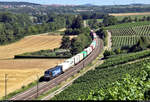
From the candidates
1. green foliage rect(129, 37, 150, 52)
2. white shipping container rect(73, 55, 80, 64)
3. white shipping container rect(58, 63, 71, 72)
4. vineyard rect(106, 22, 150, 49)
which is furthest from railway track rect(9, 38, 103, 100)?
vineyard rect(106, 22, 150, 49)

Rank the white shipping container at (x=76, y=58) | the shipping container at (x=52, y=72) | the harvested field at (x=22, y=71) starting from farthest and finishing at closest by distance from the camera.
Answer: the white shipping container at (x=76, y=58) < the shipping container at (x=52, y=72) < the harvested field at (x=22, y=71)

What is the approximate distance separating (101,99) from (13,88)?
38.3m

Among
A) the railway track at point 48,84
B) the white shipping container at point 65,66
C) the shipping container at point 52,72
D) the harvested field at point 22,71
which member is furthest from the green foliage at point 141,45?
the shipping container at point 52,72

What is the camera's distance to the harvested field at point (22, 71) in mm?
59094

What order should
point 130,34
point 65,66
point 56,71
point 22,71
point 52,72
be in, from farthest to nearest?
point 130,34 < point 22,71 < point 65,66 < point 56,71 < point 52,72

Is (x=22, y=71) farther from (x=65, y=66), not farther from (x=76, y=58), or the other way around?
(x=76, y=58)

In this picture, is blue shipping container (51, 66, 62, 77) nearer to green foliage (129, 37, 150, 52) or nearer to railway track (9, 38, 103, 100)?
railway track (9, 38, 103, 100)

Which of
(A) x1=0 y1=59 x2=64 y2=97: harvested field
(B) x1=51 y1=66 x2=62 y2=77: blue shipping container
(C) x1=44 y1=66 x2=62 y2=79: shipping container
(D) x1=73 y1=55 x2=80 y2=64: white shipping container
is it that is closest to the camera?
(A) x1=0 y1=59 x2=64 y2=97: harvested field

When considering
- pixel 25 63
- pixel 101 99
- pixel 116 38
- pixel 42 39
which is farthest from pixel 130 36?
pixel 101 99

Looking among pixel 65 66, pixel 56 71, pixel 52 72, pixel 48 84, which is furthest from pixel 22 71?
pixel 48 84

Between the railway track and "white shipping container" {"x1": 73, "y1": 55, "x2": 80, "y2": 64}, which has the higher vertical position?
"white shipping container" {"x1": 73, "y1": 55, "x2": 80, "y2": 64}

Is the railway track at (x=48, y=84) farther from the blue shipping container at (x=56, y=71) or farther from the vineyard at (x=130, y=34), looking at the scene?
the vineyard at (x=130, y=34)

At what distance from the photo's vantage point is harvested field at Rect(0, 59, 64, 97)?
194 ft

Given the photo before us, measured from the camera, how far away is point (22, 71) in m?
72.0
